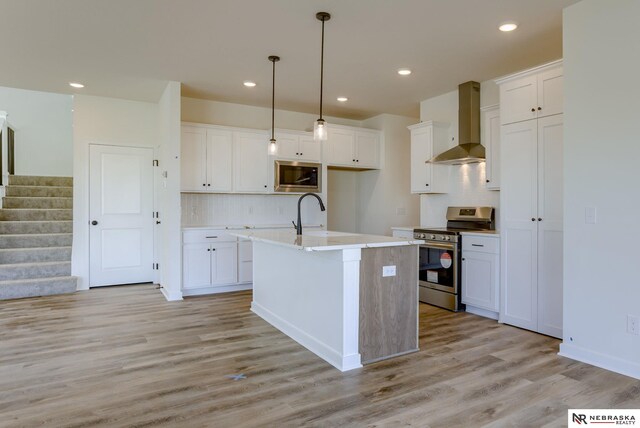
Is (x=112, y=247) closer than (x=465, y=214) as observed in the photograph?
No

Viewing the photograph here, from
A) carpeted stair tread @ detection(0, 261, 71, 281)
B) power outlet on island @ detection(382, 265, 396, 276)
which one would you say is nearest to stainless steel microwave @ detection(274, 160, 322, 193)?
power outlet on island @ detection(382, 265, 396, 276)

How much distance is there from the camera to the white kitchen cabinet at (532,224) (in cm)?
344

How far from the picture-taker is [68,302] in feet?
15.5

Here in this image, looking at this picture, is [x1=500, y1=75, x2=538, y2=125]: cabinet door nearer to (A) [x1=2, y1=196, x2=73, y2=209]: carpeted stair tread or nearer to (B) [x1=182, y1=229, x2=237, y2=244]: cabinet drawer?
(B) [x1=182, y1=229, x2=237, y2=244]: cabinet drawer

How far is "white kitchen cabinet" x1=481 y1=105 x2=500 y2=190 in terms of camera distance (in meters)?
4.34

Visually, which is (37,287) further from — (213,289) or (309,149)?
(309,149)

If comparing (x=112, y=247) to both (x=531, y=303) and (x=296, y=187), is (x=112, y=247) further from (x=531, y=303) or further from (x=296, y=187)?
(x=531, y=303)

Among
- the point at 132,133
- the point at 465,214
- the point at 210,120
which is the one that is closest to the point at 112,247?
the point at 132,133

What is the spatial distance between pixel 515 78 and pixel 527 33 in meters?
0.44

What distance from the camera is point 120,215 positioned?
5.70 m

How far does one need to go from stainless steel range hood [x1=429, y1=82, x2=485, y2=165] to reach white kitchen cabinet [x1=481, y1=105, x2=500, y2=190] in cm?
21

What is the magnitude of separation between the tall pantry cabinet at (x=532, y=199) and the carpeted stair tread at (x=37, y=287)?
532cm

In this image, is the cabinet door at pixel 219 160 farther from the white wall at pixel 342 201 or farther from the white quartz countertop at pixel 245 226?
the white wall at pixel 342 201

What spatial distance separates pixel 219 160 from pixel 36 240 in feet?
9.84
